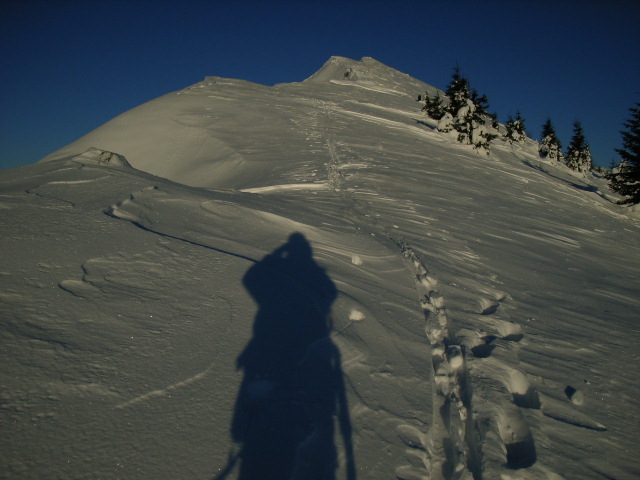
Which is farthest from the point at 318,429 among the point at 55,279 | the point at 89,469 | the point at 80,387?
the point at 55,279

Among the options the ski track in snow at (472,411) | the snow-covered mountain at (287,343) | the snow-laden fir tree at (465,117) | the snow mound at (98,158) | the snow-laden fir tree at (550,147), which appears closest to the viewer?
the snow-covered mountain at (287,343)

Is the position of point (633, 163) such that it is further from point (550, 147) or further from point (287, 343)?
point (287, 343)

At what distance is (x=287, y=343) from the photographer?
291 cm

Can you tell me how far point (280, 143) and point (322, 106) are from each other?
1259 centimetres

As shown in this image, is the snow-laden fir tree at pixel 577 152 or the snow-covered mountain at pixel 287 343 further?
the snow-laden fir tree at pixel 577 152

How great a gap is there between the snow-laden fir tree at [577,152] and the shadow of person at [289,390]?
4234cm

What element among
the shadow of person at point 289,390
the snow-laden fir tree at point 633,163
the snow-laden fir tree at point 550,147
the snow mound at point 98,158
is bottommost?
the shadow of person at point 289,390

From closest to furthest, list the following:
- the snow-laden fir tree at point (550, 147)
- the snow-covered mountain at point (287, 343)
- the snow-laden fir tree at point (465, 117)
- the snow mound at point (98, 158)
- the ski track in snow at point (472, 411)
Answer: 1. the snow-covered mountain at point (287, 343)
2. the ski track in snow at point (472, 411)
3. the snow mound at point (98, 158)
4. the snow-laden fir tree at point (465, 117)
5. the snow-laden fir tree at point (550, 147)

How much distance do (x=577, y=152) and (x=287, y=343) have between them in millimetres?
45153

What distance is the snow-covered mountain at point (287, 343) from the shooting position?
203 cm

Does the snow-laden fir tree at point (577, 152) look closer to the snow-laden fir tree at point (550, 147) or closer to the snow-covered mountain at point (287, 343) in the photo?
the snow-laden fir tree at point (550, 147)

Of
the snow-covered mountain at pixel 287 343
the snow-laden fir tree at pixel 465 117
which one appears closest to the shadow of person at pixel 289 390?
the snow-covered mountain at pixel 287 343

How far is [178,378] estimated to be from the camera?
92.4 inches

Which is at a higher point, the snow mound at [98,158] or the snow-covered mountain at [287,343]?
the snow mound at [98,158]
